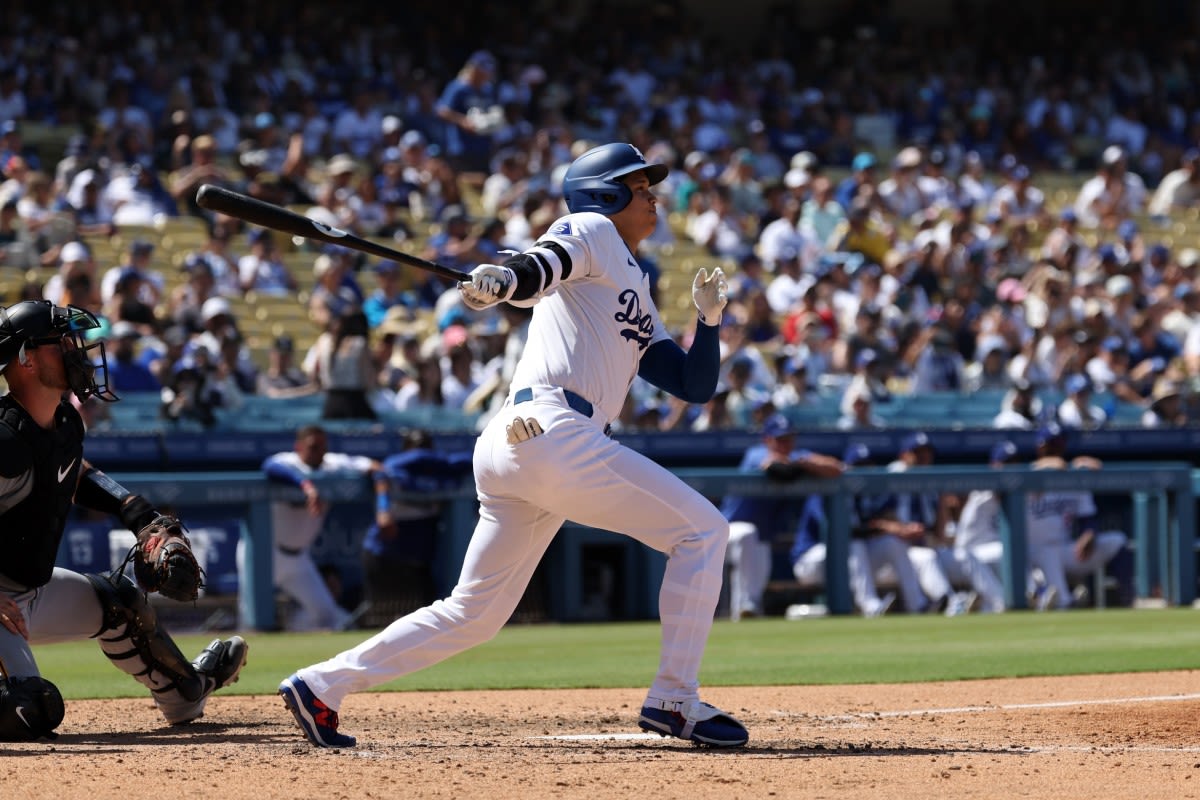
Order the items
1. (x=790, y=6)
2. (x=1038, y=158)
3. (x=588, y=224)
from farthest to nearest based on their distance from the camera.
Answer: (x=790, y=6)
(x=1038, y=158)
(x=588, y=224)

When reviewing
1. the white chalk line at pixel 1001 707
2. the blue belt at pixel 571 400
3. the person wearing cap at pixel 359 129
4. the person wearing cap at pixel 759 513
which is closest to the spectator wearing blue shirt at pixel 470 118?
the person wearing cap at pixel 359 129

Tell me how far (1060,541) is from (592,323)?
8.14 metres

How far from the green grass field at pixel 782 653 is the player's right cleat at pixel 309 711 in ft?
6.83

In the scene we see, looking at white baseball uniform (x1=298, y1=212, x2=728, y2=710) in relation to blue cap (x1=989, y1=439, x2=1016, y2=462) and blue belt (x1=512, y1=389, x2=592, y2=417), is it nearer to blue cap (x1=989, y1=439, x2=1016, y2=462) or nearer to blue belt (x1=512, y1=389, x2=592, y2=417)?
blue belt (x1=512, y1=389, x2=592, y2=417)

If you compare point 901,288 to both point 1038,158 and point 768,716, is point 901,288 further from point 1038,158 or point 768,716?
point 768,716

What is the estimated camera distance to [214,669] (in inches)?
226

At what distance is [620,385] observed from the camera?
5074mm

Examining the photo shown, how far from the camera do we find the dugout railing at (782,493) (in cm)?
1054

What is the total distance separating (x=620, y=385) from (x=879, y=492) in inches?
276

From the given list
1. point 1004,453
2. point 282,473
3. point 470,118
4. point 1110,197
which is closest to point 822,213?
point 470,118

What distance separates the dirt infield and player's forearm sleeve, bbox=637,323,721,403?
1.05 meters

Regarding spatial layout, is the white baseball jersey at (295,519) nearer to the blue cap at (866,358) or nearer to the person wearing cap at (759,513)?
the person wearing cap at (759,513)

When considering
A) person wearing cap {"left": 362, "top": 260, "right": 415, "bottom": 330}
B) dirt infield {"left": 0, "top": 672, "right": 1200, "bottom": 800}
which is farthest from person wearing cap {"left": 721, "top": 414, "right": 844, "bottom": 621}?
dirt infield {"left": 0, "top": 672, "right": 1200, "bottom": 800}

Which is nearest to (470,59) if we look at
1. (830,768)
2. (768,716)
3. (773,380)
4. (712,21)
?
(712,21)
